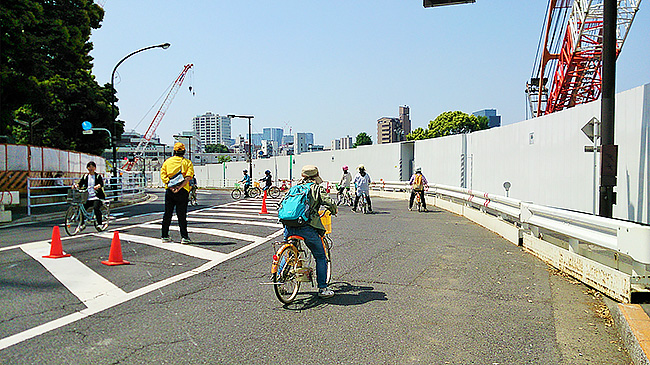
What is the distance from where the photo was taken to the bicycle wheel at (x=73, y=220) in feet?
40.2

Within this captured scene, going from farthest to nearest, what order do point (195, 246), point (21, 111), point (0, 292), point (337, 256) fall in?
point (21, 111), point (195, 246), point (337, 256), point (0, 292)

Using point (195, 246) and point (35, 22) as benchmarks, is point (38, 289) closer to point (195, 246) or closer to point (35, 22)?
point (195, 246)

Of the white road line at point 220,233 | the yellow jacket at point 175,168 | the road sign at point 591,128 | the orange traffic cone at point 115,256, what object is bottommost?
the white road line at point 220,233

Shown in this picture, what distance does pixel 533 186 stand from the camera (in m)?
14.0

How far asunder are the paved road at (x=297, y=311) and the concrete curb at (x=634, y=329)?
15cm

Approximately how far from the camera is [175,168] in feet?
34.9

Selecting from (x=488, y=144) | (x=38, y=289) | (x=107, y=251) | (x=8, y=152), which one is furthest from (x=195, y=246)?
(x=8, y=152)

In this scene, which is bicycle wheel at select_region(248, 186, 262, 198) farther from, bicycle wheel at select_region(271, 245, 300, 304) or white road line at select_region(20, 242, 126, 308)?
bicycle wheel at select_region(271, 245, 300, 304)

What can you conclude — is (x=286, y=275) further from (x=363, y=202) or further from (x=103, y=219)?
(x=363, y=202)

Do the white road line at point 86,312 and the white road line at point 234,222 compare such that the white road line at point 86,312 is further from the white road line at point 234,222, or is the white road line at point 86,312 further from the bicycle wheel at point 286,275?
the white road line at point 234,222

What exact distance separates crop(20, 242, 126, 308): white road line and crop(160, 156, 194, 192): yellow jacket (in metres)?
2.44

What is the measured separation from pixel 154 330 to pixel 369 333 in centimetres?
227

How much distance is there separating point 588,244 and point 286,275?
5038mm

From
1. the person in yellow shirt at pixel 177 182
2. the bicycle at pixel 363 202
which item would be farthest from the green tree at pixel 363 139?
the person in yellow shirt at pixel 177 182
